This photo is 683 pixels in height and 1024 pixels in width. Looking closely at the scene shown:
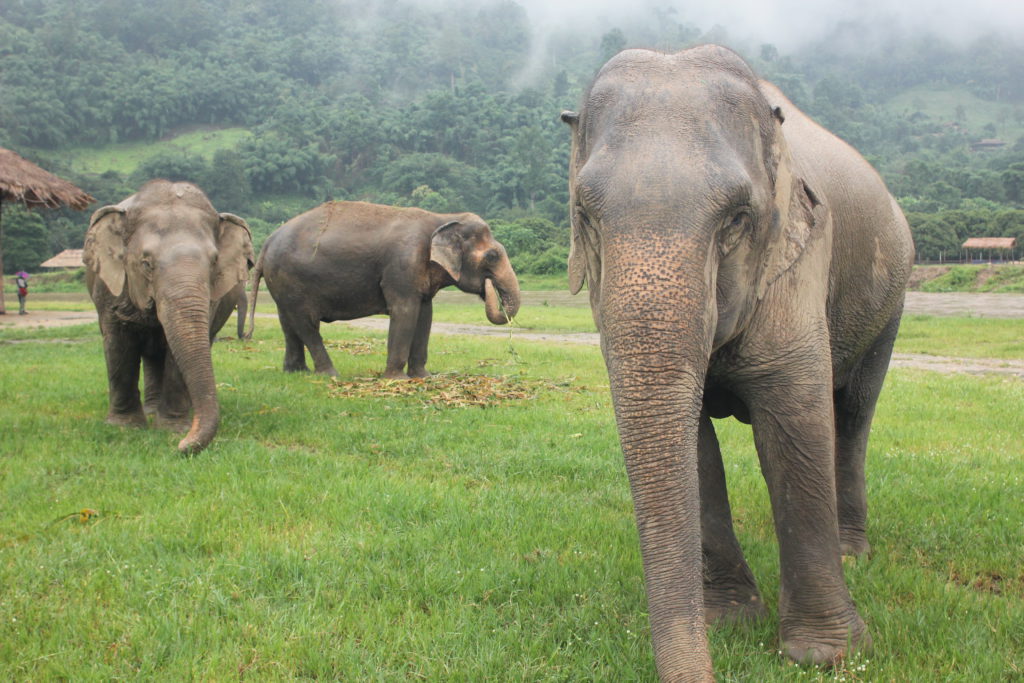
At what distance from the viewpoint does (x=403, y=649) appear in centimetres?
322

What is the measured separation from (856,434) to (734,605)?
140 centimetres

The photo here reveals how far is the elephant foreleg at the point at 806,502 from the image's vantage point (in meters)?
2.99

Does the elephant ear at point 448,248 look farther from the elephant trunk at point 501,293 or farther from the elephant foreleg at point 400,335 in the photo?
the elephant foreleg at point 400,335

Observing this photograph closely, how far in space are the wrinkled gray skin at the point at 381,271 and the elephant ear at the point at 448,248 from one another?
0.01 metres

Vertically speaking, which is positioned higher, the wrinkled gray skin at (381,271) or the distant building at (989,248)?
the wrinkled gray skin at (381,271)

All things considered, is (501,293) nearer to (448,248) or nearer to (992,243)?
(448,248)

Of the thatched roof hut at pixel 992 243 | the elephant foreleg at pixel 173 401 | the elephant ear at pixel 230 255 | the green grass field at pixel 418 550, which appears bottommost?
the thatched roof hut at pixel 992 243

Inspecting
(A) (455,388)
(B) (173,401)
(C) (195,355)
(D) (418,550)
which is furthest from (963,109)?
(D) (418,550)

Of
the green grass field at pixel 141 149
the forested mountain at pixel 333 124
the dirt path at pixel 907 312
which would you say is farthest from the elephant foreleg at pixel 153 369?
the green grass field at pixel 141 149

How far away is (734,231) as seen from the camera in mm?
2654

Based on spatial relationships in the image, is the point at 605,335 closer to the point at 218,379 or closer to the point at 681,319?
the point at 681,319

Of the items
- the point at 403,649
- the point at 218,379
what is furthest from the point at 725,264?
the point at 218,379

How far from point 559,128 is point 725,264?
366 feet

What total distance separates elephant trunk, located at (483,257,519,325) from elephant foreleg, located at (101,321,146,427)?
16.1 feet
